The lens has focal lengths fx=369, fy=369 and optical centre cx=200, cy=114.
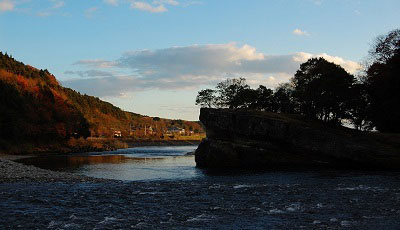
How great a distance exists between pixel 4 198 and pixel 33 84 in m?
149

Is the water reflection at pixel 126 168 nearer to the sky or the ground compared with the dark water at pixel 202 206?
nearer to the ground

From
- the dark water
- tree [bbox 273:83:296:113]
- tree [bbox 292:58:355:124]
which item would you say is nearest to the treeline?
tree [bbox 292:58:355:124]

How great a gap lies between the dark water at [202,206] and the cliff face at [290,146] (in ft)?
57.5

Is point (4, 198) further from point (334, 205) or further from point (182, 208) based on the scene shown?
point (334, 205)

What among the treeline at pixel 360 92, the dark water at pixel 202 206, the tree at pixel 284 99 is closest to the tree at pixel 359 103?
the treeline at pixel 360 92

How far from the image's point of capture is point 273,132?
59031mm

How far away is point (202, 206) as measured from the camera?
79.6 feet

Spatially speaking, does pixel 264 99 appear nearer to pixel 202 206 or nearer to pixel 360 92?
pixel 360 92

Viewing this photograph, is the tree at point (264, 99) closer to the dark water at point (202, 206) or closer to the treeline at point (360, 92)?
the treeline at point (360, 92)

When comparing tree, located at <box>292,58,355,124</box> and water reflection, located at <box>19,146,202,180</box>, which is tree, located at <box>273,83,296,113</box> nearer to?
tree, located at <box>292,58,355,124</box>

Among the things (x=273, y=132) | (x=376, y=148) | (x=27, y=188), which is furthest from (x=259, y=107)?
(x=27, y=188)

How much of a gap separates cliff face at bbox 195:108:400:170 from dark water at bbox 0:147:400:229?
17.5 m

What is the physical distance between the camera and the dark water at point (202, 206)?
1920cm

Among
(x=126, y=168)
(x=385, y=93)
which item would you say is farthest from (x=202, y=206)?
(x=385, y=93)
